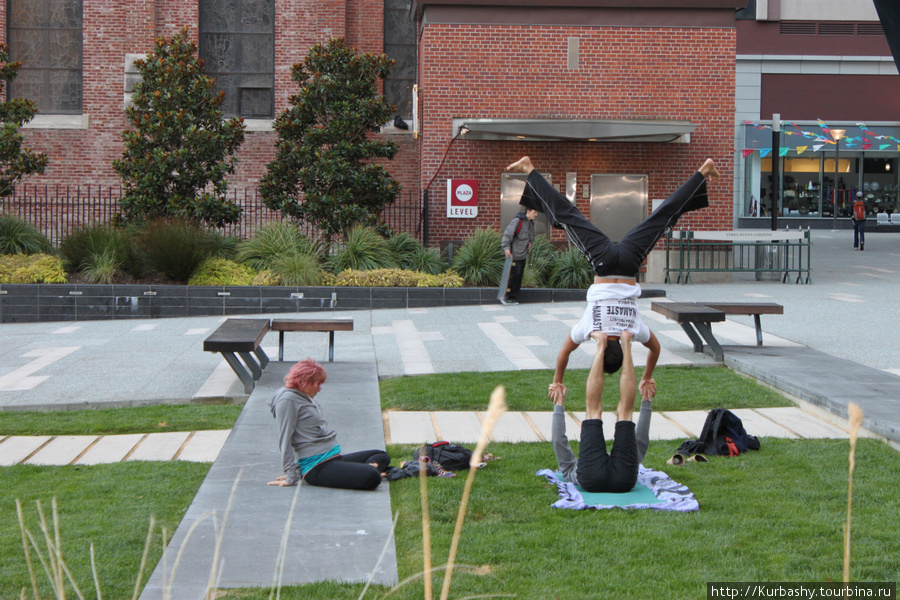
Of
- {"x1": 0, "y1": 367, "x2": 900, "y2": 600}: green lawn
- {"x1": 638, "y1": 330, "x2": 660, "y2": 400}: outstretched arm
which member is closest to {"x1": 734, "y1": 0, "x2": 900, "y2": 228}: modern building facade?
{"x1": 0, "y1": 367, "x2": 900, "y2": 600}: green lawn

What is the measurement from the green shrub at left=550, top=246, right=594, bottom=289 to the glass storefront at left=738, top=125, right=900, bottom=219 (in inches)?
1043

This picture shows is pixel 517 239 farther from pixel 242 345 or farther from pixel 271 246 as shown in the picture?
pixel 242 345

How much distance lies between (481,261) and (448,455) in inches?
464

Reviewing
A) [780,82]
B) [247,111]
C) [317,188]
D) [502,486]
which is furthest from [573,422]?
[780,82]

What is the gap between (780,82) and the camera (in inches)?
1625

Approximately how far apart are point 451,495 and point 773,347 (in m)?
7.07

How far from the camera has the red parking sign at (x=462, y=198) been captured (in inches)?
818

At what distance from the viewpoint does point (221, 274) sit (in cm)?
1698

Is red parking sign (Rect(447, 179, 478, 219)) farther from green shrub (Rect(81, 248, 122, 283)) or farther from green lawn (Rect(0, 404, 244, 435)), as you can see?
green lawn (Rect(0, 404, 244, 435))

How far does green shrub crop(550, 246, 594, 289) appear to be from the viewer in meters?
17.9

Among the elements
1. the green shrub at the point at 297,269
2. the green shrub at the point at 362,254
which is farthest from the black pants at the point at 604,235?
the green shrub at the point at 362,254

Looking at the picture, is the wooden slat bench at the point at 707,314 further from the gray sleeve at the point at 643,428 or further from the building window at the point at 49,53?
the building window at the point at 49,53

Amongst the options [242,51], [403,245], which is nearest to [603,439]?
[403,245]

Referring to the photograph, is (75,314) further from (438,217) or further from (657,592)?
(657,592)
